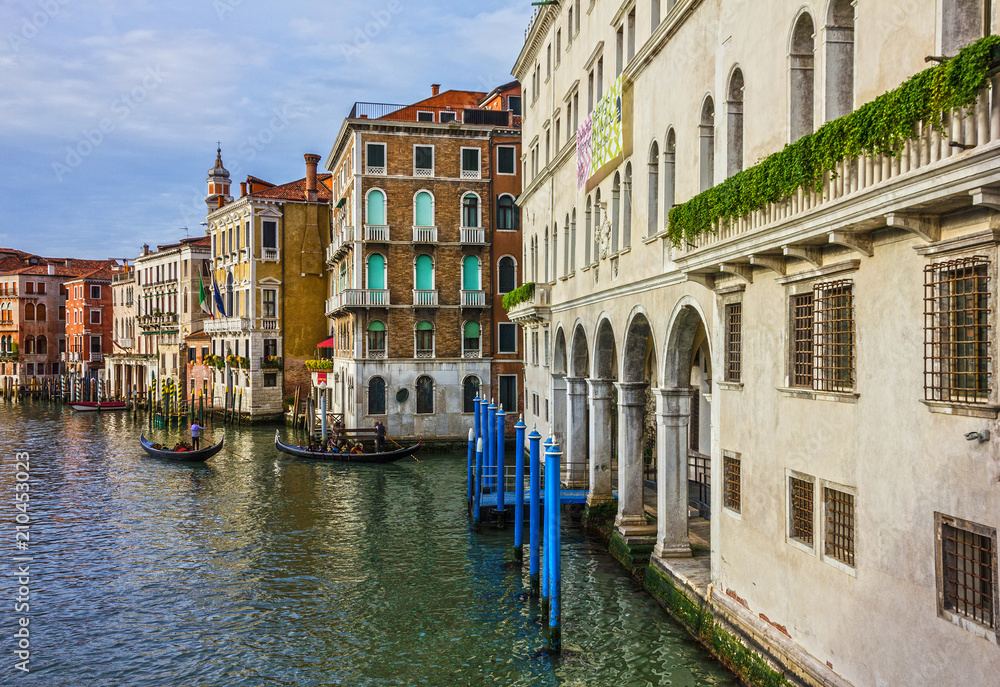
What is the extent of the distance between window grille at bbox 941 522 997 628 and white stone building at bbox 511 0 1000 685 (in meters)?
0.02

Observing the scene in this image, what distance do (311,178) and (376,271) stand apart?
13043 millimetres

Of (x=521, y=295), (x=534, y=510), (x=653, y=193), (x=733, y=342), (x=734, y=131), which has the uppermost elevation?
(x=734, y=131)

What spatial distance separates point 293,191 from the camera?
44719mm

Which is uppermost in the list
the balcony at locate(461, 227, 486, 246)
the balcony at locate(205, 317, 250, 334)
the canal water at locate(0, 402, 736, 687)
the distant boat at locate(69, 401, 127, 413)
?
the balcony at locate(461, 227, 486, 246)

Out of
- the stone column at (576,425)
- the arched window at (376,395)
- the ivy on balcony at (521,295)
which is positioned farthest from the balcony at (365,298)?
the stone column at (576,425)

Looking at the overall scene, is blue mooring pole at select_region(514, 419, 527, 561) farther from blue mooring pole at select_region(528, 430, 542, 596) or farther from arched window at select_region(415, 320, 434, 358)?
arched window at select_region(415, 320, 434, 358)

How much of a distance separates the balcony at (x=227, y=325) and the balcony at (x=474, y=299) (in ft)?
47.5

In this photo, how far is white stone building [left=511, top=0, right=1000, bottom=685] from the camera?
6.10 m

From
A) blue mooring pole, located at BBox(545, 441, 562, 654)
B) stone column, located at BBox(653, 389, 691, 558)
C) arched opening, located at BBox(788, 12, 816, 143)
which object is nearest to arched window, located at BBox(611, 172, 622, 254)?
stone column, located at BBox(653, 389, 691, 558)

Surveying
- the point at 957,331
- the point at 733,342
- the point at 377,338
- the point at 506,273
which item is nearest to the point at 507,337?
the point at 506,273

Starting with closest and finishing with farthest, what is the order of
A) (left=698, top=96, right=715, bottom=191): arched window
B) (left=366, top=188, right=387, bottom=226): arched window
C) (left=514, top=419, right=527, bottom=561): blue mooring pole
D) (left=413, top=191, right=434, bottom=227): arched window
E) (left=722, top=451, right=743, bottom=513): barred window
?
1. (left=722, top=451, right=743, bottom=513): barred window
2. (left=698, top=96, right=715, bottom=191): arched window
3. (left=514, top=419, right=527, bottom=561): blue mooring pole
4. (left=366, top=188, right=387, bottom=226): arched window
5. (left=413, top=191, right=434, bottom=227): arched window

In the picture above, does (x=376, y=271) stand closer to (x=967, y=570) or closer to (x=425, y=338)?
(x=425, y=338)

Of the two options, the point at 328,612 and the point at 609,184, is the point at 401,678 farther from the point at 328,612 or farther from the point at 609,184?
the point at 609,184

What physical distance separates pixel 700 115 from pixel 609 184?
427cm
